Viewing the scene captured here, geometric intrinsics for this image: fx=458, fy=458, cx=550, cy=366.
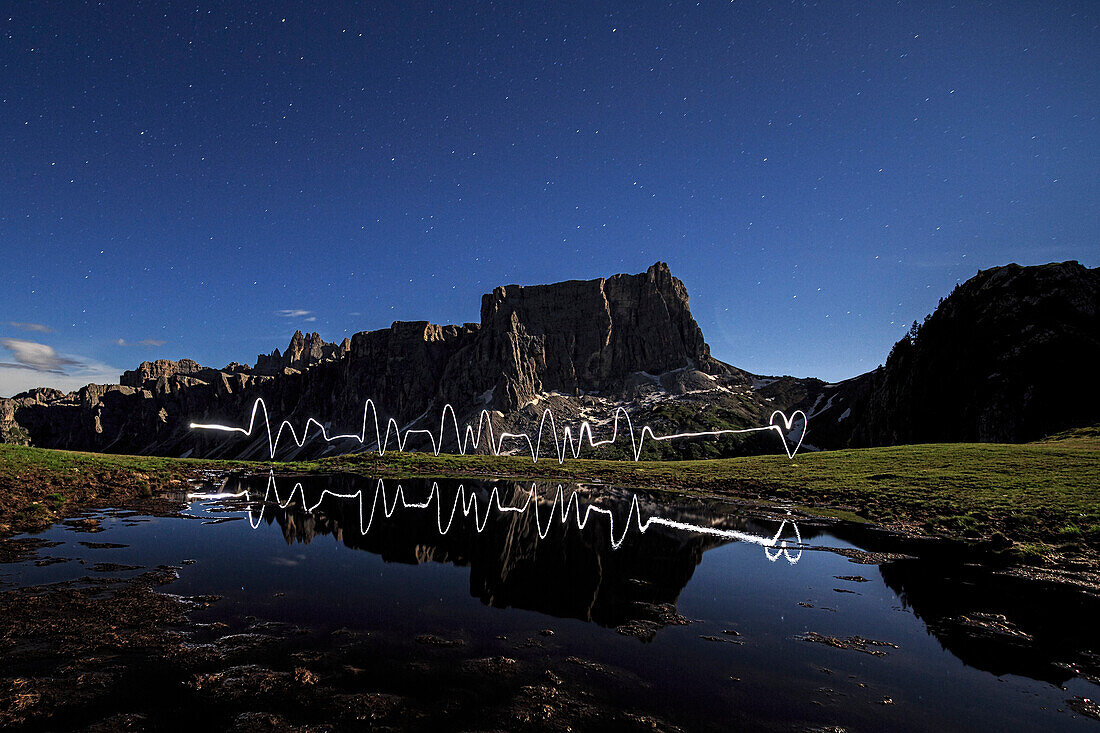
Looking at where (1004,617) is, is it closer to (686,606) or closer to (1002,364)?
(686,606)

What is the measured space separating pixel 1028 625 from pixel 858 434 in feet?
554

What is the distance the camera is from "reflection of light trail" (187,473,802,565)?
90.2 feet

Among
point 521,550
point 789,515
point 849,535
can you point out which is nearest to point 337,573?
point 521,550

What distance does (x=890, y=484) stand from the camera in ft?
153

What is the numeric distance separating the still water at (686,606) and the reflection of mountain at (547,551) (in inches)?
5.7

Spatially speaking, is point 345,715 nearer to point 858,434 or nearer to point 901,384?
point 901,384

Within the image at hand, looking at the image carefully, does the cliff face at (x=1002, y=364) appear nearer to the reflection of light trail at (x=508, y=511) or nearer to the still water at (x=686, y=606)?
the reflection of light trail at (x=508, y=511)

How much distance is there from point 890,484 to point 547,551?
42170 mm

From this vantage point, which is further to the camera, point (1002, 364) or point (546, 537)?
point (1002, 364)

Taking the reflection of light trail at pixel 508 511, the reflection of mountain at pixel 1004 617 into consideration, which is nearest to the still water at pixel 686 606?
the reflection of mountain at pixel 1004 617

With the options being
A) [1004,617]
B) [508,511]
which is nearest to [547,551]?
[508,511]

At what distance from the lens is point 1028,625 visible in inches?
575

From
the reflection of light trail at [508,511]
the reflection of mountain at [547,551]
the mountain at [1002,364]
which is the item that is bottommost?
the reflection of light trail at [508,511]

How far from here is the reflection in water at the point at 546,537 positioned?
16.5 meters
